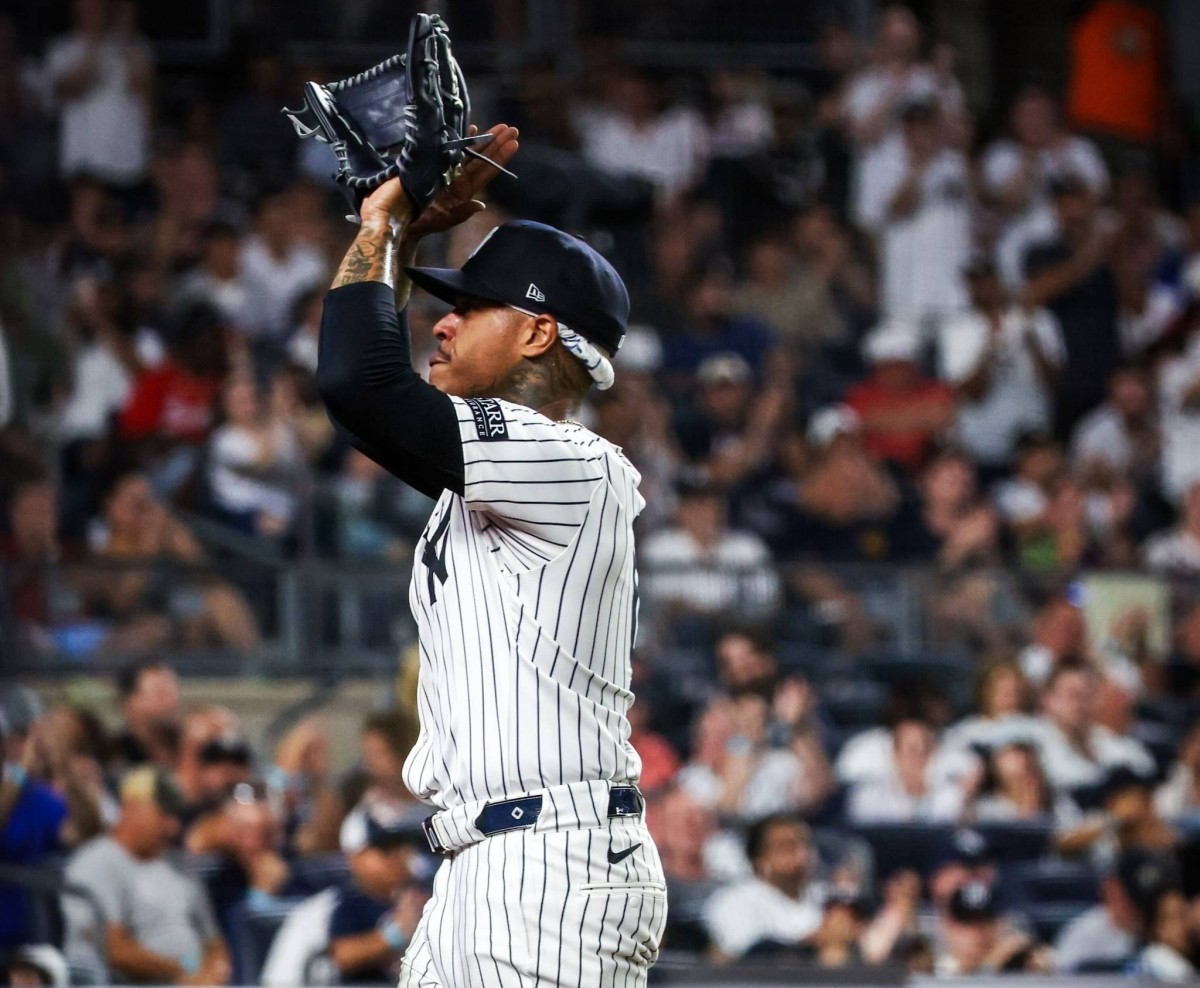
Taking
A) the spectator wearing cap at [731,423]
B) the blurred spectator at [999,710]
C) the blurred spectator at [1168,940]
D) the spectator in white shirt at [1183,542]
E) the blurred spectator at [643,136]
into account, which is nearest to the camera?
the blurred spectator at [1168,940]

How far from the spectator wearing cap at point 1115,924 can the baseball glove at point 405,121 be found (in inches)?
187

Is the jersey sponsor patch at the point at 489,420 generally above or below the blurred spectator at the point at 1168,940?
above

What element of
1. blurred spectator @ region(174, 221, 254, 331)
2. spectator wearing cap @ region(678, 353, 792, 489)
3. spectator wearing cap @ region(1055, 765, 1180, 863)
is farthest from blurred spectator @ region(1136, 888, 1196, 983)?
blurred spectator @ region(174, 221, 254, 331)

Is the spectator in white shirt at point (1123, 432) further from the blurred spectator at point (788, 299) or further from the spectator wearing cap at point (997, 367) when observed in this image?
the blurred spectator at point (788, 299)

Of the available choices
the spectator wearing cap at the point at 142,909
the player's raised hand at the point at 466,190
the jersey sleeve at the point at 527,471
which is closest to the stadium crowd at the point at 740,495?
the spectator wearing cap at the point at 142,909

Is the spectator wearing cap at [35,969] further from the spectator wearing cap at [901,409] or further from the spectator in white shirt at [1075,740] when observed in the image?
the spectator wearing cap at [901,409]

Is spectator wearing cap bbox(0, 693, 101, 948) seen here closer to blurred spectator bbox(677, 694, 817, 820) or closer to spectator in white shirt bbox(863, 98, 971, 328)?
blurred spectator bbox(677, 694, 817, 820)

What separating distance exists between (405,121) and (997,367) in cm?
785

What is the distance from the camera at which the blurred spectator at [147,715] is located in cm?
758

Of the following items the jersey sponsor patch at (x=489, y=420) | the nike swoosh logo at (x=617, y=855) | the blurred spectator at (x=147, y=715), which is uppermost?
the jersey sponsor patch at (x=489, y=420)

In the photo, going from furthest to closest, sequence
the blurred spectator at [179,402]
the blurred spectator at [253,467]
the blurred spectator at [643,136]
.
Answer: the blurred spectator at [643,136] → the blurred spectator at [179,402] → the blurred spectator at [253,467]

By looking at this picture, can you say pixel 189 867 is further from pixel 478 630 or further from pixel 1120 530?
pixel 1120 530

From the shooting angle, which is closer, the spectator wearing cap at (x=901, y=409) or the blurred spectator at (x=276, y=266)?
the spectator wearing cap at (x=901, y=409)

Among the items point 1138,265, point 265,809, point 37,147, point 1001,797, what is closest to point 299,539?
point 265,809
